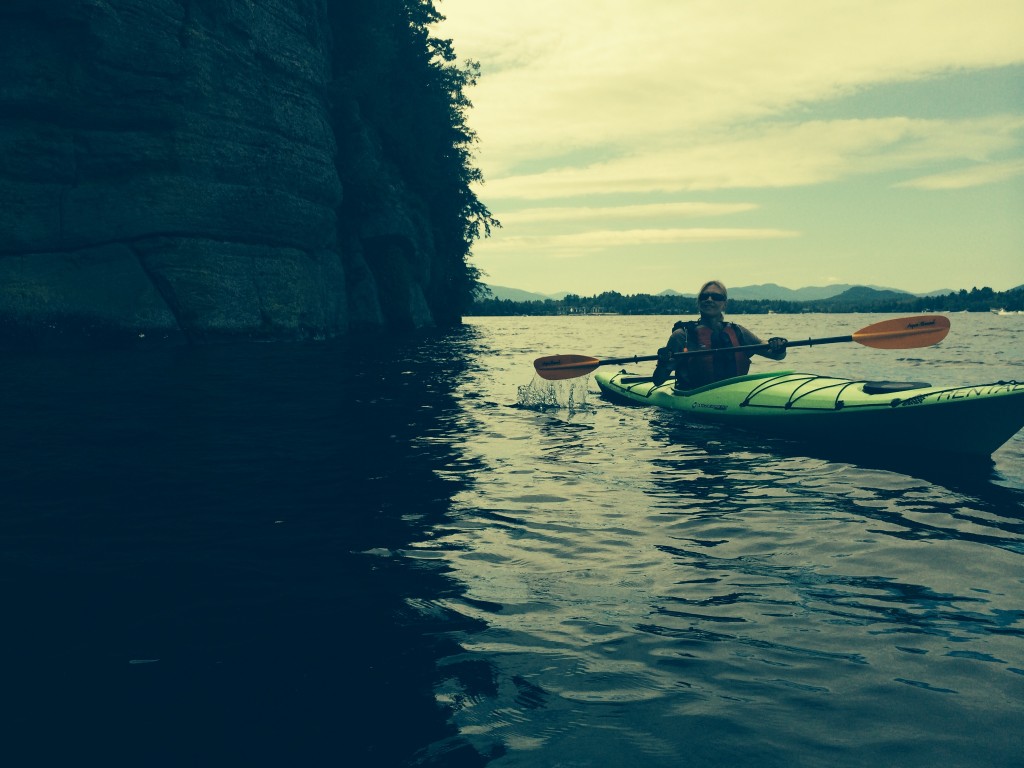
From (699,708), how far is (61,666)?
2.36 m

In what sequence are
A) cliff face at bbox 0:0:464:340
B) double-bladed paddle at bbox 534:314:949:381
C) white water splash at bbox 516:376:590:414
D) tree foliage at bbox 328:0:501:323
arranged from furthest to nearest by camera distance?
tree foliage at bbox 328:0:501:323 < cliff face at bbox 0:0:464:340 < white water splash at bbox 516:376:590:414 < double-bladed paddle at bbox 534:314:949:381

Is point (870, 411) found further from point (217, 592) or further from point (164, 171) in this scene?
point (164, 171)

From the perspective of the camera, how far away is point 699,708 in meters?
2.55

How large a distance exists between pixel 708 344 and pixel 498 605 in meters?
6.95

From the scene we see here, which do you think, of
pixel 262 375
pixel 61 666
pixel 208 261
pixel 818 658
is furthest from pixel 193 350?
pixel 818 658

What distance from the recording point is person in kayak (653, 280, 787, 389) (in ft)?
31.2

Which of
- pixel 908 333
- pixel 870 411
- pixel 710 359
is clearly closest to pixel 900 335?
pixel 908 333

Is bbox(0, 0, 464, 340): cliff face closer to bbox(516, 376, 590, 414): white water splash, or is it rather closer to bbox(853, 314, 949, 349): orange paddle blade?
bbox(516, 376, 590, 414): white water splash

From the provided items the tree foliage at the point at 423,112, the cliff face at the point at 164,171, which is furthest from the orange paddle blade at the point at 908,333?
the tree foliage at the point at 423,112

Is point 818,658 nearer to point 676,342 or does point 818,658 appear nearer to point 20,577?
point 20,577

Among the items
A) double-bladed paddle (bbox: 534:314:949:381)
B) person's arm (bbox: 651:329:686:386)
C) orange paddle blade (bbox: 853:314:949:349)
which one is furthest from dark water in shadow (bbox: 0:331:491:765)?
orange paddle blade (bbox: 853:314:949:349)

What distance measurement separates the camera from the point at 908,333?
839cm

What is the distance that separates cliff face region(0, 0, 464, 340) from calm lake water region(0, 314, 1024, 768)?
36.0ft

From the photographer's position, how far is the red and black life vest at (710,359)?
380 inches
